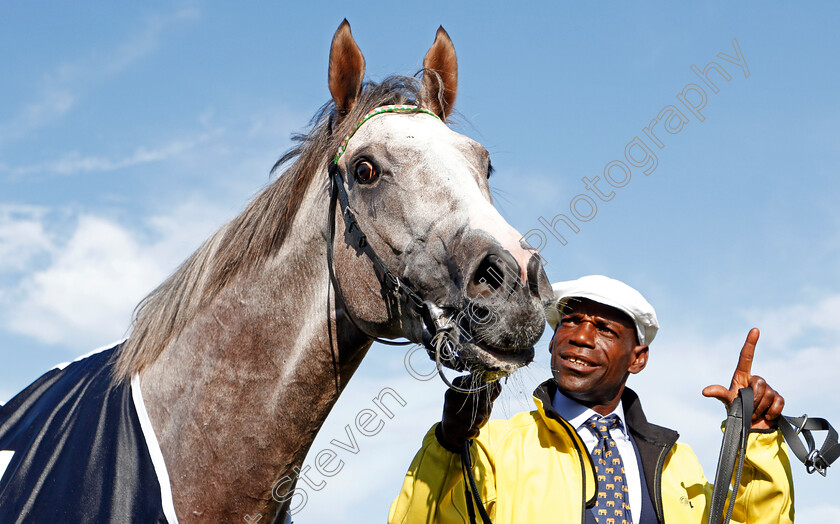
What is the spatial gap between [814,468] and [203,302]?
2560mm

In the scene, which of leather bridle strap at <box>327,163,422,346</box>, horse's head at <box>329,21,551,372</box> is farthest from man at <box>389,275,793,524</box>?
leather bridle strap at <box>327,163,422,346</box>

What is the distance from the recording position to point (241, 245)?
299cm

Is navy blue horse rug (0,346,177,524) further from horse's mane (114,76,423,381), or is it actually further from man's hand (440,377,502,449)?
man's hand (440,377,502,449)

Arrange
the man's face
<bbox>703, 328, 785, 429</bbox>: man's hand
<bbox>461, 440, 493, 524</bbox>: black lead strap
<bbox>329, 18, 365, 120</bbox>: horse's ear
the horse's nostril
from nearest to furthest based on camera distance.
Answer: the horse's nostril, <bbox>461, 440, 493, 524</bbox>: black lead strap, <bbox>703, 328, 785, 429</bbox>: man's hand, <bbox>329, 18, 365, 120</bbox>: horse's ear, the man's face

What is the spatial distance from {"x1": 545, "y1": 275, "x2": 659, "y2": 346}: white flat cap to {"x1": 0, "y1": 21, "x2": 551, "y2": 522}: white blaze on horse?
2.66ft

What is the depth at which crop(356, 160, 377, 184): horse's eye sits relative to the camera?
282cm

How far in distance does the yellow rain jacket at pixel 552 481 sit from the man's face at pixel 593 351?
6.9 inches

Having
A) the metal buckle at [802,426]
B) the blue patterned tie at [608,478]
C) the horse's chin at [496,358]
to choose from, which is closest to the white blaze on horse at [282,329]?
the horse's chin at [496,358]

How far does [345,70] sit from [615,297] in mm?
1610

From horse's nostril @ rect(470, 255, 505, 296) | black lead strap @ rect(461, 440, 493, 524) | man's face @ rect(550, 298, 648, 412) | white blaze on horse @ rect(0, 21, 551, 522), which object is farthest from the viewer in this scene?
man's face @ rect(550, 298, 648, 412)

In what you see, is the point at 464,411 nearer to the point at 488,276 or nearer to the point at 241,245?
the point at 488,276

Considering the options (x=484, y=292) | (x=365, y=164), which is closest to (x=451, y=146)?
(x=365, y=164)

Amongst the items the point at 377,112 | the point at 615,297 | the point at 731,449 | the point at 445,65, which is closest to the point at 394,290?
the point at 377,112

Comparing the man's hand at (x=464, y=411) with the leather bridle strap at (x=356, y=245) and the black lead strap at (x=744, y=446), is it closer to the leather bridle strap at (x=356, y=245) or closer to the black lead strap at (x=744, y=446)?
the leather bridle strap at (x=356, y=245)
